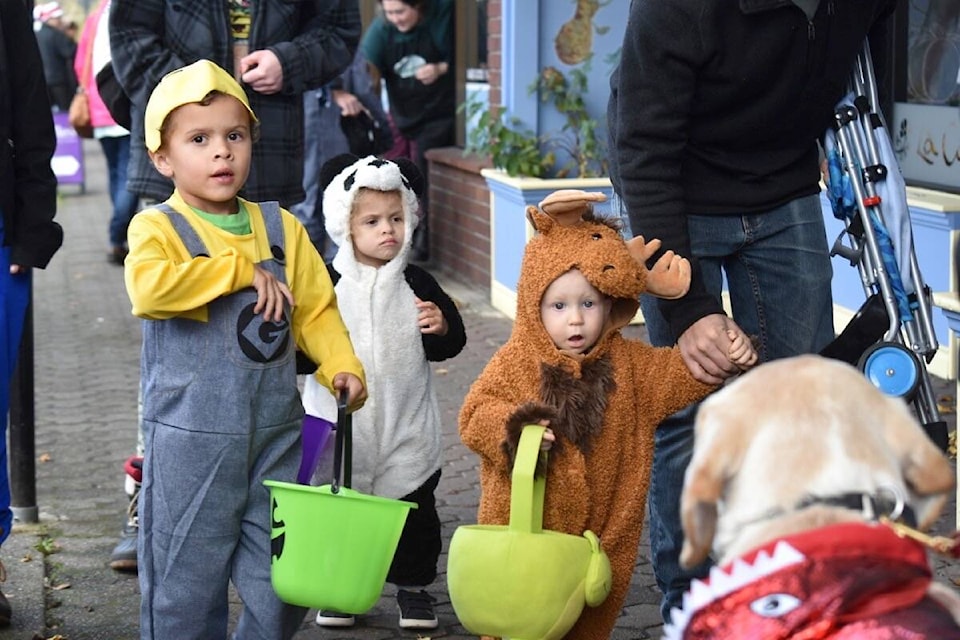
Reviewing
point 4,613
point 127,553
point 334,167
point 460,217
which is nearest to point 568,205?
point 334,167

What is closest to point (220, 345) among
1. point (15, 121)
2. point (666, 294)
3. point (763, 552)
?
point (666, 294)

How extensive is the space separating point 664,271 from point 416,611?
157 centimetres

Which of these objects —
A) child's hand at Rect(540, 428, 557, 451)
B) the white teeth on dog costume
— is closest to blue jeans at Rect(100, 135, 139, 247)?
child's hand at Rect(540, 428, 557, 451)

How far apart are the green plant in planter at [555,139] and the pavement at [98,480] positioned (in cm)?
103

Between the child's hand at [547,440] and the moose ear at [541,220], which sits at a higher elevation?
the moose ear at [541,220]

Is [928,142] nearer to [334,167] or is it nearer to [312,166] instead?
[312,166]

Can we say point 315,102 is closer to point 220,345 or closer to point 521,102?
point 521,102

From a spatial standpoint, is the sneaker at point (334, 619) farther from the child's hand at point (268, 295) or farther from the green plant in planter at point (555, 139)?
the green plant in planter at point (555, 139)

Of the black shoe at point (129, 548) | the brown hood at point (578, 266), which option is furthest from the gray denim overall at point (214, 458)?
the black shoe at point (129, 548)

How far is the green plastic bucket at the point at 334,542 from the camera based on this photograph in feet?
12.1

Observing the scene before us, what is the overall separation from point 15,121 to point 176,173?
3.60 ft

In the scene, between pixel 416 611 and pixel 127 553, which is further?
pixel 127 553

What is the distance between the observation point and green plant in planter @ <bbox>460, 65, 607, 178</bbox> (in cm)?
989

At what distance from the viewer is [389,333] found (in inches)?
190
